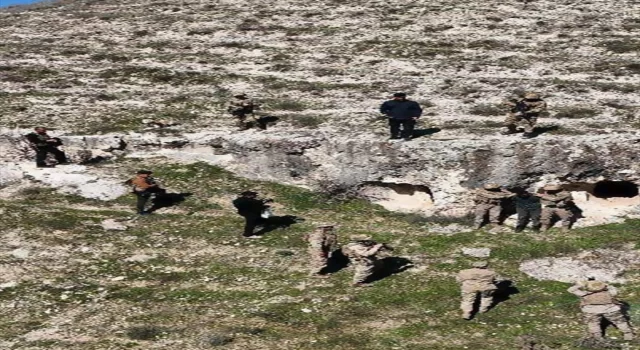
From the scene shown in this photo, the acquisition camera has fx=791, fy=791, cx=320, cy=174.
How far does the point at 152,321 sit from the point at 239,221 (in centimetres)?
845

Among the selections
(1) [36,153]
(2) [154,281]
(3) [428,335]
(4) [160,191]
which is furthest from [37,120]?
(3) [428,335]

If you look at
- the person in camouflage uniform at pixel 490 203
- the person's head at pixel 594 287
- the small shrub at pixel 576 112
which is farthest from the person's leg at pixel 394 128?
the person's head at pixel 594 287

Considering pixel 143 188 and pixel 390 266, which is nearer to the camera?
pixel 390 266

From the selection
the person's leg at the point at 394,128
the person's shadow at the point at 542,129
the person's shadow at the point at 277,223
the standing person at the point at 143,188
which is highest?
the person's leg at the point at 394,128

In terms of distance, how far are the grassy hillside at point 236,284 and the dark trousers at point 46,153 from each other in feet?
6.44

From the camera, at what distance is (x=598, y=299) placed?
2216 centimetres

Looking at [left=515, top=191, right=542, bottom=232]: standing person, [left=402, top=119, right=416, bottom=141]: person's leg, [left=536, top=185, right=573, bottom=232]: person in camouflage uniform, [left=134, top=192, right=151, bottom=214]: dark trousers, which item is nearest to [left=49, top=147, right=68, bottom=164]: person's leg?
[left=134, top=192, right=151, bottom=214]: dark trousers

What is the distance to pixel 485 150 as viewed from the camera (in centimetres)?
3253

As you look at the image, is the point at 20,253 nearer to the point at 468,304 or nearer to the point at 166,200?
the point at 166,200

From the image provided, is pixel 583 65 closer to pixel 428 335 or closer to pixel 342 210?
pixel 342 210

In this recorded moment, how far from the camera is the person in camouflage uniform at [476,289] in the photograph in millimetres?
23766

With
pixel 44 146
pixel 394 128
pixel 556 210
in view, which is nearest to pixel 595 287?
pixel 556 210

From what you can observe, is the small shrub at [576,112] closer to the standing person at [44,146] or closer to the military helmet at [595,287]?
the military helmet at [595,287]

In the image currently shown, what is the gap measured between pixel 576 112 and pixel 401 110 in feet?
31.6
